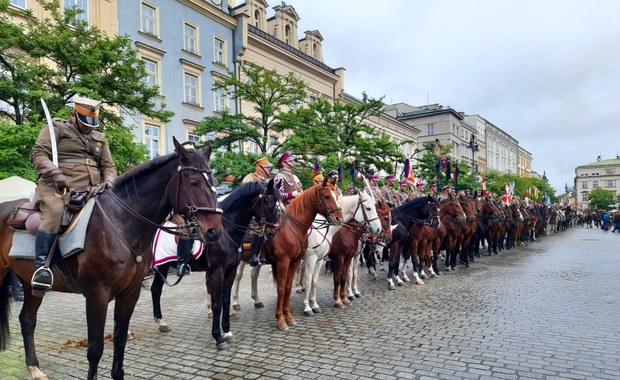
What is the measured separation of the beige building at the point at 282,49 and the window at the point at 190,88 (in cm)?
308

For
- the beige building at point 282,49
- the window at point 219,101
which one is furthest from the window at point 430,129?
the window at point 219,101

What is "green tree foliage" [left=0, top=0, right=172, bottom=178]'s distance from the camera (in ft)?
39.5

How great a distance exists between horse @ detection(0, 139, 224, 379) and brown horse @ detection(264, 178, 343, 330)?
10.3 feet

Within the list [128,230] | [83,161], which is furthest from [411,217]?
[83,161]

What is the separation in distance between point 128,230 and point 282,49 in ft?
96.1

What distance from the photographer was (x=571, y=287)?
35.0 feet

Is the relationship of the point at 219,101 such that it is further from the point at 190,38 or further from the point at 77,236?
the point at 77,236

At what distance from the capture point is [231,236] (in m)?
6.62

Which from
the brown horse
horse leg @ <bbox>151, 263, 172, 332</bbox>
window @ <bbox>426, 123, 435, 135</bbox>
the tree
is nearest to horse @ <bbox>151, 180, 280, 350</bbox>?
horse leg @ <bbox>151, 263, 172, 332</bbox>

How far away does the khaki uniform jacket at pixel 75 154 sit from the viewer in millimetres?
4168

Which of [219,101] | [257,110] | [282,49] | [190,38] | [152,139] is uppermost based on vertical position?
[282,49]

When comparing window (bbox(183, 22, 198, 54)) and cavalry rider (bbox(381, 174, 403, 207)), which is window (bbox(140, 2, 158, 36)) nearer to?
window (bbox(183, 22, 198, 54))

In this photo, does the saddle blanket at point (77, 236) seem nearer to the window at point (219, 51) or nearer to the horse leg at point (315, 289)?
the horse leg at point (315, 289)

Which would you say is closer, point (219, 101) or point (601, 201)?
point (219, 101)
